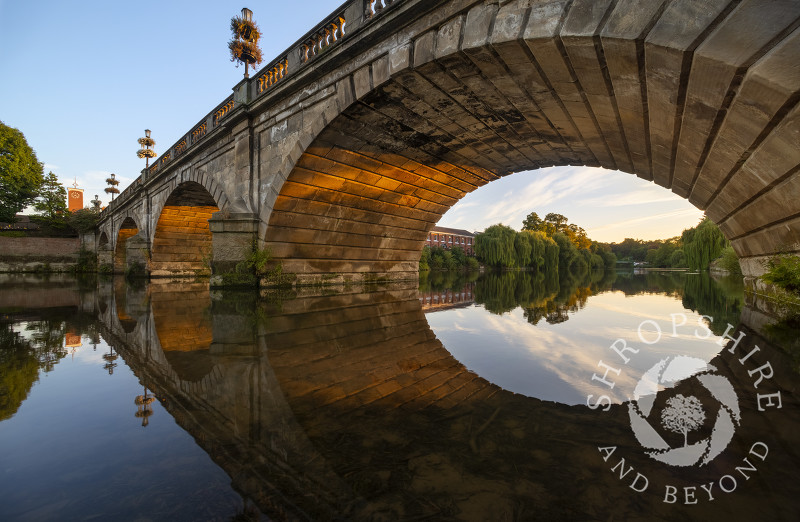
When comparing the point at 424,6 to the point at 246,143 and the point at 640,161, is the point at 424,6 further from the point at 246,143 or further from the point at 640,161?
the point at 246,143

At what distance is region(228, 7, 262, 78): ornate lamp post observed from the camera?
33.9ft

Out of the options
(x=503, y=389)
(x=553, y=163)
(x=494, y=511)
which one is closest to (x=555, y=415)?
(x=503, y=389)

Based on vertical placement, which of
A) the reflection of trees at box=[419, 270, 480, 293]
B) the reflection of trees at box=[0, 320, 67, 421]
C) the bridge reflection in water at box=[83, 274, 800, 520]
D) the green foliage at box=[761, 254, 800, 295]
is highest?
the green foliage at box=[761, 254, 800, 295]

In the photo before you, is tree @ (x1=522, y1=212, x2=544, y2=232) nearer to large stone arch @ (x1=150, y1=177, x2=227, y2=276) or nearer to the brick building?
the brick building

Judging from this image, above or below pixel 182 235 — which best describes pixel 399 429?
below

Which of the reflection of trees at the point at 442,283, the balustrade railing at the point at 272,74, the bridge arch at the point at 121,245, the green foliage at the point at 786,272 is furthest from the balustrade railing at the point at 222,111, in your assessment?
the bridge arch at the point at 121,245

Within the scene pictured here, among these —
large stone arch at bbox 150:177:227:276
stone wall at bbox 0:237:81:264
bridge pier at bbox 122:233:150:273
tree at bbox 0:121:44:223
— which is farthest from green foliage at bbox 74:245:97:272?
large stone arch at bbox 150:177:227:276

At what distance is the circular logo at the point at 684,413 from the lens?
58.9 inches

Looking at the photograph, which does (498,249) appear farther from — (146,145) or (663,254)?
(663,254)

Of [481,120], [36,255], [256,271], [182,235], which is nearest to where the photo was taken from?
[481,120]

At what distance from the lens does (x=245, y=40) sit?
10469 millimetres

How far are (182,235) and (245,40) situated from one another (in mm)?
11386

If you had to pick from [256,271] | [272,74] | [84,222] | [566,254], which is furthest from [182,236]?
[566,254]

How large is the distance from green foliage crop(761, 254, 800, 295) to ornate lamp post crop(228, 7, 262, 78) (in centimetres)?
1224
